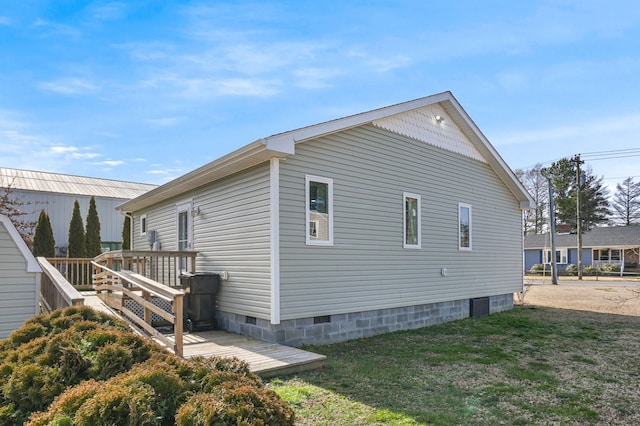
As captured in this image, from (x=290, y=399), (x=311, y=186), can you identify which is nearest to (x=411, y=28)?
(x=311, y=186)

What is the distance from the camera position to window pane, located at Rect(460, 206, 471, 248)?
10977 millimetres

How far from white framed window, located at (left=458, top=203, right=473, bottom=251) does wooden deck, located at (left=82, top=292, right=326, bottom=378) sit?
6058mm

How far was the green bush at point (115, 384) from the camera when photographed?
8.14ft

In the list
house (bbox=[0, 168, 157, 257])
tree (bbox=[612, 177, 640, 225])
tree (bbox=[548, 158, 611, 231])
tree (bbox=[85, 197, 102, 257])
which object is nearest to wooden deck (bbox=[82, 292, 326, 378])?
tree (bbox=[85, 197, 102, 257])

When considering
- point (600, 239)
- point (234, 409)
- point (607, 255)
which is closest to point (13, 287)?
point (234, 409)

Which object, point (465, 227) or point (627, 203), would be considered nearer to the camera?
point (465, 227)

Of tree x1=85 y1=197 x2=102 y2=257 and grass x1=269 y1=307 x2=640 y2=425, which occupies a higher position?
tree x1=85 y1=197 x2=102 y2=257

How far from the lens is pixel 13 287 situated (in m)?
7.36

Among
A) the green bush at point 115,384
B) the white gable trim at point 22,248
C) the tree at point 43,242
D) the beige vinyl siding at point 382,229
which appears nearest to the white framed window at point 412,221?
the beige vinyl siding at point 382,229

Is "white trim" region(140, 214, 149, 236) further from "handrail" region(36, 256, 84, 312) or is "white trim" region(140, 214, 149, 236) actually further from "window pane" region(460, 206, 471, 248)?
"window pane" region(460, 206, 471, 248)

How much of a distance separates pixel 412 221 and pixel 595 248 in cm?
3258

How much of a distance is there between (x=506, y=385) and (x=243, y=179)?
526 cm

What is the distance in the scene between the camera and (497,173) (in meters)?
12.4

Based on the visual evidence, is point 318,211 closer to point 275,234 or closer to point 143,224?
point 275,234
